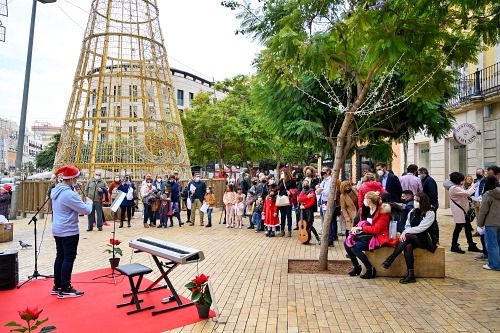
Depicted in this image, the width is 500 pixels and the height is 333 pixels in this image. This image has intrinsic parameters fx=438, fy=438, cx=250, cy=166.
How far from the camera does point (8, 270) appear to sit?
23.4 feet

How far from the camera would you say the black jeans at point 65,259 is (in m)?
6.64

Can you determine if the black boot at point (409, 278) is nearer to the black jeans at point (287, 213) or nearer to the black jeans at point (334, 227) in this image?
the black jeans at point (334, 227)

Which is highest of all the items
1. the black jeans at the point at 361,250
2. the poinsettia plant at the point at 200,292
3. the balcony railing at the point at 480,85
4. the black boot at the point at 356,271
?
the balcony railing at the point at 480,85

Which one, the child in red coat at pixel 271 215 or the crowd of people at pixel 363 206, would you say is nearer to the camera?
the crowd of people at pixel 363 206

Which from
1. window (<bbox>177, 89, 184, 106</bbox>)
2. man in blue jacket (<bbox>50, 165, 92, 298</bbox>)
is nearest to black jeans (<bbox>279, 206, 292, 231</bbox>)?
man in blue jacket (<bbox>50, 165, 92, 298</bbox>)

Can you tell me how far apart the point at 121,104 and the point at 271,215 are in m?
12.2

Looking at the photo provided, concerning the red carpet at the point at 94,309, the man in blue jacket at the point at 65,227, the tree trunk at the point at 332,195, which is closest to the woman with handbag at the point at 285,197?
the tree trunk at the point at 332,195

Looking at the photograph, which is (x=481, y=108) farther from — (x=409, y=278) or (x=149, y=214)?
(x=149, y=214)

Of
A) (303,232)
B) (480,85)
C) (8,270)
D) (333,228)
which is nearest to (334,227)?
(333,228)

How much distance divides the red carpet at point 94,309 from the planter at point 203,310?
0.25ft

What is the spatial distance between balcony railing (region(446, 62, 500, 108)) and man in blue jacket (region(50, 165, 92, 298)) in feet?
47.0

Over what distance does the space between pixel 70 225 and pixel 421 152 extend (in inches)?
838

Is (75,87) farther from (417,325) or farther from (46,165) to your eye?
(46,165)

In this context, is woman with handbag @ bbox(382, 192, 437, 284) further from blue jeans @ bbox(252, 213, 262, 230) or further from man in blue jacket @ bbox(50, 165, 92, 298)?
blue jeans @ bbox(252, 213, 262, 230)
